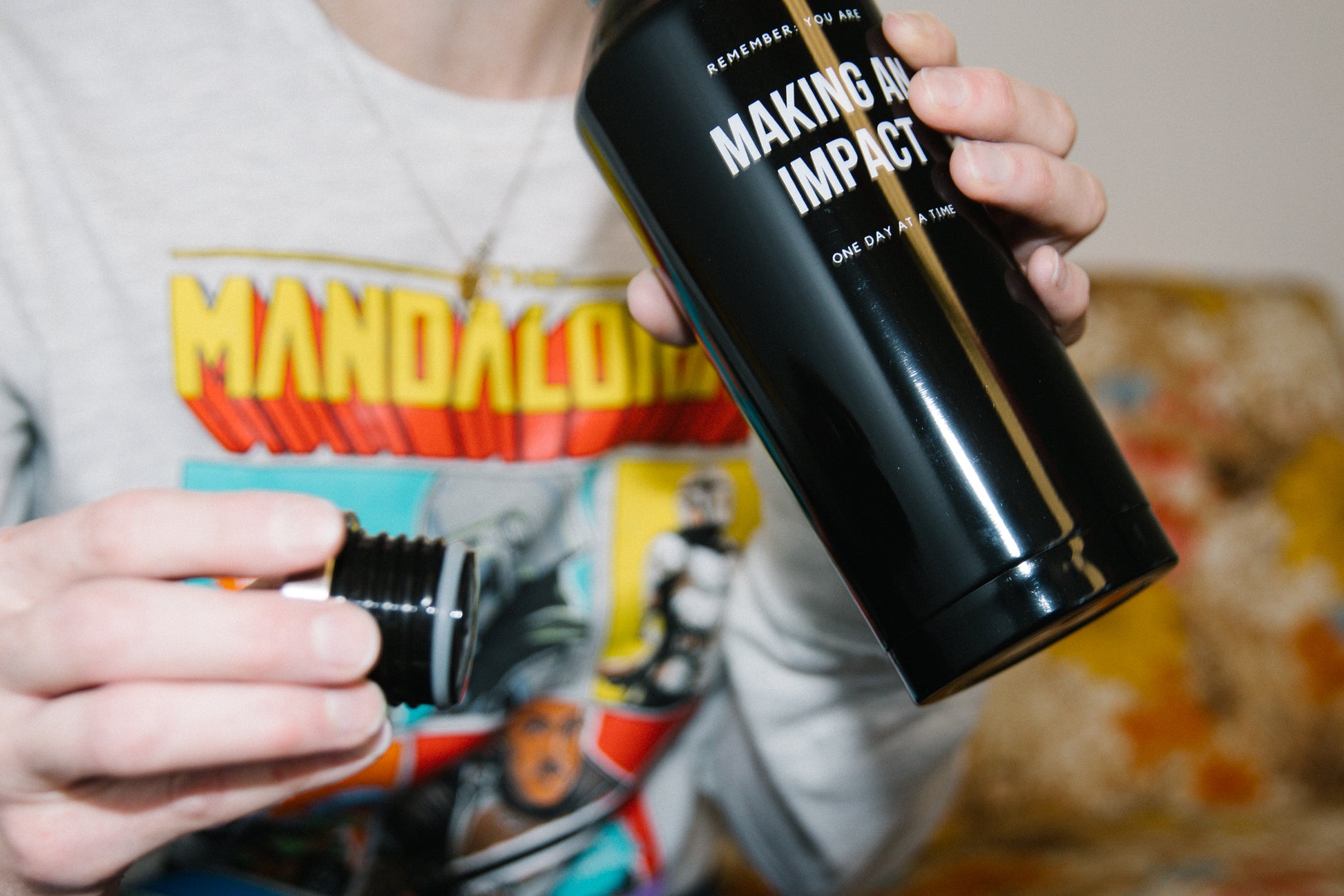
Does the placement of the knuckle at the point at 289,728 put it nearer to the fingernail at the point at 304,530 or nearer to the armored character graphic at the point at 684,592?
the fingernail at the point at 304,530

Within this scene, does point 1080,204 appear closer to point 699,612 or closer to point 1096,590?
point 1096,590

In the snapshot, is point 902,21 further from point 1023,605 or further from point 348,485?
point 348,485

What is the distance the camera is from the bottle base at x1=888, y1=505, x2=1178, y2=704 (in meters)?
0.29

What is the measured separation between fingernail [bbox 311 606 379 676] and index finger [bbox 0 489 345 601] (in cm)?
2

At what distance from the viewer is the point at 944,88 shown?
329 mm

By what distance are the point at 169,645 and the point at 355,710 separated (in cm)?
6

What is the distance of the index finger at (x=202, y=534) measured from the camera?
0.89 ft

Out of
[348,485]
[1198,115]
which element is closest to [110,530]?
[348,485]

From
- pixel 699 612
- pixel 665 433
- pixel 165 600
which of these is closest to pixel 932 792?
pixel 699 612

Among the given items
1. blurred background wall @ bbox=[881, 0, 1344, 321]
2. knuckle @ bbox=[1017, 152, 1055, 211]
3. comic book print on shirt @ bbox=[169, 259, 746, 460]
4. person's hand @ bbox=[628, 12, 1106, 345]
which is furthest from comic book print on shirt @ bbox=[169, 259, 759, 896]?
blurred background wall @ bbox=[881, 0, 1344, 321]

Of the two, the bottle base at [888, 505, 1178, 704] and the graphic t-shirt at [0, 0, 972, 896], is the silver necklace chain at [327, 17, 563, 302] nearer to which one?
the graphic t-shirt at [0, 0, 972, 896]

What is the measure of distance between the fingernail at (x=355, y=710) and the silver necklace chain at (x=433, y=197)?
28 centimetres

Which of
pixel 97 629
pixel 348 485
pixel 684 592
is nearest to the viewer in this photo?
pixel 97 629

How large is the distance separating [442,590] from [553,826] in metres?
0.38
